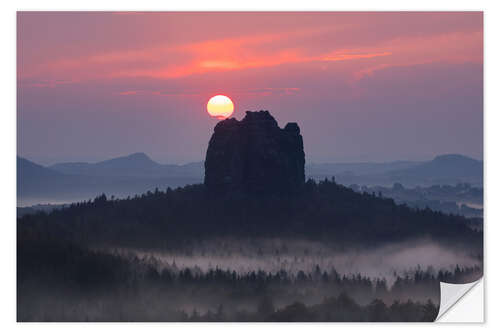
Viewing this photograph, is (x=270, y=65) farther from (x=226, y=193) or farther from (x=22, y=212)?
(x=22, y=212)

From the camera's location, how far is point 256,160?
30031 millimetres

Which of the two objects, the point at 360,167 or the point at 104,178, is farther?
the point at 360,167

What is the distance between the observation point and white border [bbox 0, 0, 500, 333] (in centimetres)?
1966

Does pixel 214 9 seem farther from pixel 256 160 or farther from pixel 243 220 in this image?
pixel 256 160

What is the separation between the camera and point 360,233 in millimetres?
21750

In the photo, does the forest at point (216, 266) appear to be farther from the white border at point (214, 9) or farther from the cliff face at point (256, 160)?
the cliff face at point (256, 160)

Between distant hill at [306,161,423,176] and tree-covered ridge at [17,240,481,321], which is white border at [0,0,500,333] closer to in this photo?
tree-covered ridge at [17,240,481,321]

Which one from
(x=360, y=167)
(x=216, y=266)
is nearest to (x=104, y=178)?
(x=216, y=266)

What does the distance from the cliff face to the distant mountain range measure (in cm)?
96

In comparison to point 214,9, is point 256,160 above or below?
below

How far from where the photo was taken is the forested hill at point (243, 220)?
2114 cm

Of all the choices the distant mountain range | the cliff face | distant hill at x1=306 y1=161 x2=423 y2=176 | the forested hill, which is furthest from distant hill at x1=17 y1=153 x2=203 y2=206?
distant hill at x1=306 y1=161 x2=423 y2=176

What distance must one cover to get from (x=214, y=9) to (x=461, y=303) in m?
9.78
